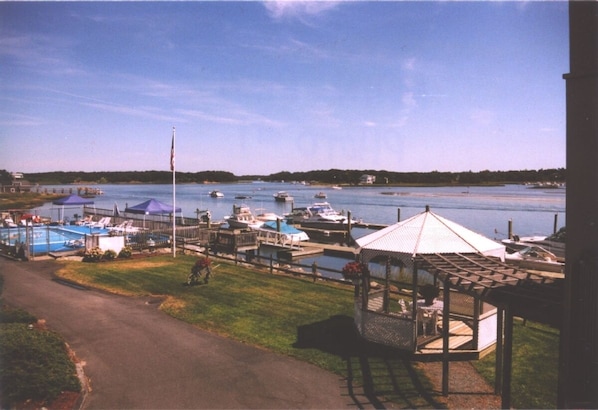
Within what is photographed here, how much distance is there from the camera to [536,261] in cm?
2739

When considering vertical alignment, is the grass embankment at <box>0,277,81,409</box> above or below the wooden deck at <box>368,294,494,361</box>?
above

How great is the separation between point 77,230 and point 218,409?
34453 mm

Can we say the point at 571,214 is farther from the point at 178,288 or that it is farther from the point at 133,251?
the point at 133,251

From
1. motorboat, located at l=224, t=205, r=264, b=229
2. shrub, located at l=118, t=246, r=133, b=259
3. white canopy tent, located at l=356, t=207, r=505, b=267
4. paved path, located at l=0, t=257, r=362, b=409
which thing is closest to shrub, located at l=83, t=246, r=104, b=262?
shrub, located at l=118, t=246, r=133, b=259

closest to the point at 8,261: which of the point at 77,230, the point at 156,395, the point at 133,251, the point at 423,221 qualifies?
the point at 133,251

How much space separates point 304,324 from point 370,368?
3433mm

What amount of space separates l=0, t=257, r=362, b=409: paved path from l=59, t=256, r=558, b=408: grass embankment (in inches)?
27.1

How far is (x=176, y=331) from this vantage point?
12.3m

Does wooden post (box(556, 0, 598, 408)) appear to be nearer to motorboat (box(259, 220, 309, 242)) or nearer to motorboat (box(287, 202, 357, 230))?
motorboat (box(259, 220, 309, 242))

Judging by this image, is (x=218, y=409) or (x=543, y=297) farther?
(x=218, y=409)

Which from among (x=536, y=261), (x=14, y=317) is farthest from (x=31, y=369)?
(x=536, y=261)

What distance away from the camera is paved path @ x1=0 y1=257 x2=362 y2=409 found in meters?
8.27

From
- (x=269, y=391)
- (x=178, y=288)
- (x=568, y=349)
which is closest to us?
(x=568, y=349)

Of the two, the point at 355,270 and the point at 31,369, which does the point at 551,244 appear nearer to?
the point at 355,270
